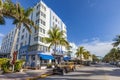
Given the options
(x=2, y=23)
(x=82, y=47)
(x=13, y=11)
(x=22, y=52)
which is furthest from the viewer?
(x=82, y=47)

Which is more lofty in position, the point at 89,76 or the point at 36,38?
the point at 36,38

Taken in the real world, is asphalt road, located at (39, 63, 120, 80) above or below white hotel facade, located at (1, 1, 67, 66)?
below

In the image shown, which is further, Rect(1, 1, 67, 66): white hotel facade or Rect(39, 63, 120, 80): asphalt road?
Rect(1, 1, 67, 66): white hotel facade

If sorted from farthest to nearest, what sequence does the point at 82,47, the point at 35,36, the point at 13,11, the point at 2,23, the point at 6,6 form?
the point at 82,47 < the point at 35,36 < the point at 13,11 < the point at 6,6 < the point at 2,23

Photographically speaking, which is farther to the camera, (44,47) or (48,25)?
(48,25)

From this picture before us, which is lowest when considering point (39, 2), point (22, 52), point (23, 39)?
point (22, 52)

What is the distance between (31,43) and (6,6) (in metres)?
25.6

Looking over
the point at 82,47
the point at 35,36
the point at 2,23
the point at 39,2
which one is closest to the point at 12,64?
the point at 2,23

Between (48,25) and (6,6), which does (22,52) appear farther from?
(6,6)

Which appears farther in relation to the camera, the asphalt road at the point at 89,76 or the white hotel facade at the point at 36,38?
the white hotel facade at the point at 36,38

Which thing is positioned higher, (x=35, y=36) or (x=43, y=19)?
(x=43, y=19)

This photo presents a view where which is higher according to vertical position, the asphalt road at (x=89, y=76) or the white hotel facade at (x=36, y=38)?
the white hotel facade at (x=36, y=38)

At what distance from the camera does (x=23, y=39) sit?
53.7 meters

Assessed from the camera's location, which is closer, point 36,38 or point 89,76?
point 89,76
